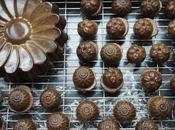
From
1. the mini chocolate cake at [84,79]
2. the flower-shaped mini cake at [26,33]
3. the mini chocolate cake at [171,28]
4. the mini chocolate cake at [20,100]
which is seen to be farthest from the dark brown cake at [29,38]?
the mini chocolate cake at [171,28]

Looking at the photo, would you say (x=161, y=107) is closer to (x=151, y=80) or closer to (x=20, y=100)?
(x=151, y=80)

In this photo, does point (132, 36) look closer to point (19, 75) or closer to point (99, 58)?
point (99, 58)

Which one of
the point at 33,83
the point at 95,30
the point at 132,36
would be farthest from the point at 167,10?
the point at 33,83

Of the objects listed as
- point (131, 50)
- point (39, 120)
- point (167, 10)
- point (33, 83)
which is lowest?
point (39, 120)

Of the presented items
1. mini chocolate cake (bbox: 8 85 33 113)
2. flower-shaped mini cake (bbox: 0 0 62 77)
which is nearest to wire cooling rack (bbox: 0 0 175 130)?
mini chocolate cake (bbox: 8 85 33 113)

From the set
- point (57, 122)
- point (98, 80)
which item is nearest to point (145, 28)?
point (98, 80)

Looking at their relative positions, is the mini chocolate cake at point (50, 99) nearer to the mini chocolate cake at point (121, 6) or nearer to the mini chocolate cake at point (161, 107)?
the mini chocolate cake at point (161, 107)
